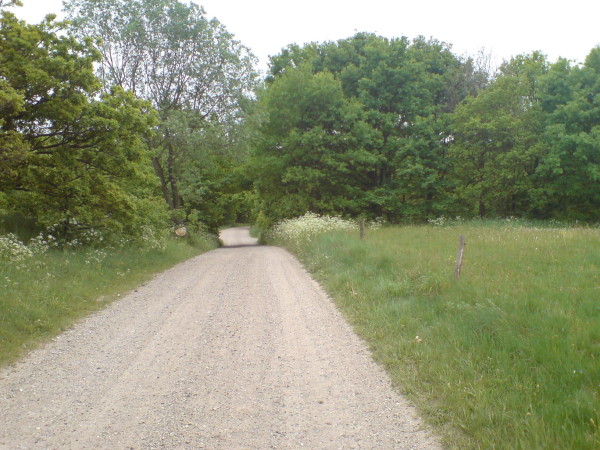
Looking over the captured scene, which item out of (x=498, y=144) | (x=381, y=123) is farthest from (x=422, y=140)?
(x=498, y=144)

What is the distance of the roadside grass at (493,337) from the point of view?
142 inches

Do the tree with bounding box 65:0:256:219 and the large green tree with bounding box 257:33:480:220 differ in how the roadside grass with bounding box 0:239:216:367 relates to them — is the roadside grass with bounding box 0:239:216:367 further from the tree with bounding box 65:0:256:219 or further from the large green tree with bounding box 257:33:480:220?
the large green tree with bounding box 257:33:480:220

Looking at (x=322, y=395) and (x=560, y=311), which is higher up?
(x=560, y=311)

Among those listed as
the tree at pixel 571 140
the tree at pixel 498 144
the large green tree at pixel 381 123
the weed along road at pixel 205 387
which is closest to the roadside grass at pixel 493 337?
the weed along road at pixel 205 387

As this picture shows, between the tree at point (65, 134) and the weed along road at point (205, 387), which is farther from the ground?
the tree at point (65, 134)

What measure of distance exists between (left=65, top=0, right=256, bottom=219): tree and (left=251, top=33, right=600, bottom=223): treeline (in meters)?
4.96

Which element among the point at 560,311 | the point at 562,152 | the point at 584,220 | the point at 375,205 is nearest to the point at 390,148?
the point at 375,205

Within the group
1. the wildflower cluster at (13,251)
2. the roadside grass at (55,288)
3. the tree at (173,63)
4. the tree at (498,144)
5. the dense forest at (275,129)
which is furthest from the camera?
the tree at (498,144)

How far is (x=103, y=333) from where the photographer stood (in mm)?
6656

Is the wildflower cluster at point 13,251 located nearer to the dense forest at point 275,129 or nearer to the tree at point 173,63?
the dense forest at point 275,129

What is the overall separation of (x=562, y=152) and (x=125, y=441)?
1109 inches

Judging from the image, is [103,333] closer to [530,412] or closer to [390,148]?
[530,412]

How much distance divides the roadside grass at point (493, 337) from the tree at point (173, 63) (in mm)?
14533

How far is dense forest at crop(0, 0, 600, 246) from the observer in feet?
39.0
